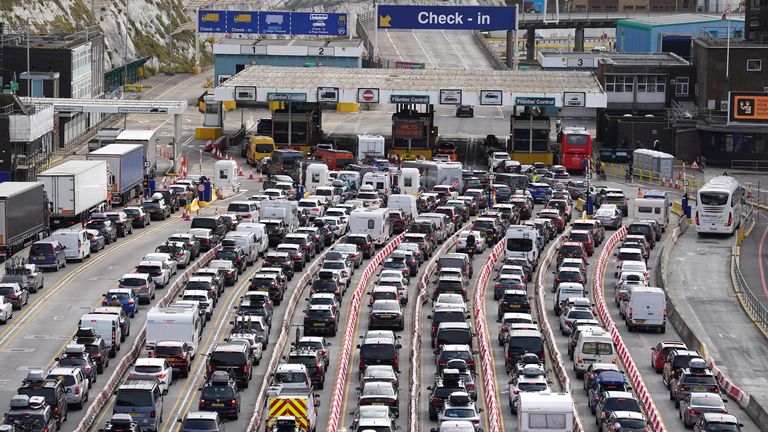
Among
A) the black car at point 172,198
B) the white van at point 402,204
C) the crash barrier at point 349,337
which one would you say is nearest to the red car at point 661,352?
the crash barrier at point 349,337

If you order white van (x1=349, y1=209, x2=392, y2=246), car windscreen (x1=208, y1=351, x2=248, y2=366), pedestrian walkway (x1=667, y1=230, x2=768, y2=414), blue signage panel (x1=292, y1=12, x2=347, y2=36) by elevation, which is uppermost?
blue signage panel (x1=292, y1=12, x2=347, y2=36)

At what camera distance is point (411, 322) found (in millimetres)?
74875

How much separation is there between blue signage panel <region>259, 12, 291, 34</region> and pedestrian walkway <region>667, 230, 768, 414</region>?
6768cm

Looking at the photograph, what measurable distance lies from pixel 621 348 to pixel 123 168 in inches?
1679

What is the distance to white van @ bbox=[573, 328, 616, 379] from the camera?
215 ft

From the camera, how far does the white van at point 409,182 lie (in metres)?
110

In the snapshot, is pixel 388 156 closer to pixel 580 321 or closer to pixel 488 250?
pixel 488 250

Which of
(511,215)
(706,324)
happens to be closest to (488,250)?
(511,215)

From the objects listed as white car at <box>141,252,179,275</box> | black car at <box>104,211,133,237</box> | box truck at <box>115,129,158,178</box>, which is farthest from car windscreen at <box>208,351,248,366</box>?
box truck at <box>115,129,158,178</box>

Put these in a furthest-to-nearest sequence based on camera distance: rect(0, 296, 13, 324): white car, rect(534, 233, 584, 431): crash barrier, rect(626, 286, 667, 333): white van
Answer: rect(626, 286, 667, 333): white van, rect(0, 296, 13, 324): white car, rect(534, 233, 584, 431): crash barrier

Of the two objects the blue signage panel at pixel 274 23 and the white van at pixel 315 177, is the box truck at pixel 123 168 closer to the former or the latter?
the white van at pixel 315 177

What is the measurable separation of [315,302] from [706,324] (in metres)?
16.3

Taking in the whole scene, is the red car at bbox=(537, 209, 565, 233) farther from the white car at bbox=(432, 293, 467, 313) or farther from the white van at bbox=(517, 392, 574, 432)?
the white van at bbox=(517, 392, 574, 432)

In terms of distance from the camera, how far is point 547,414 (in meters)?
54.1
